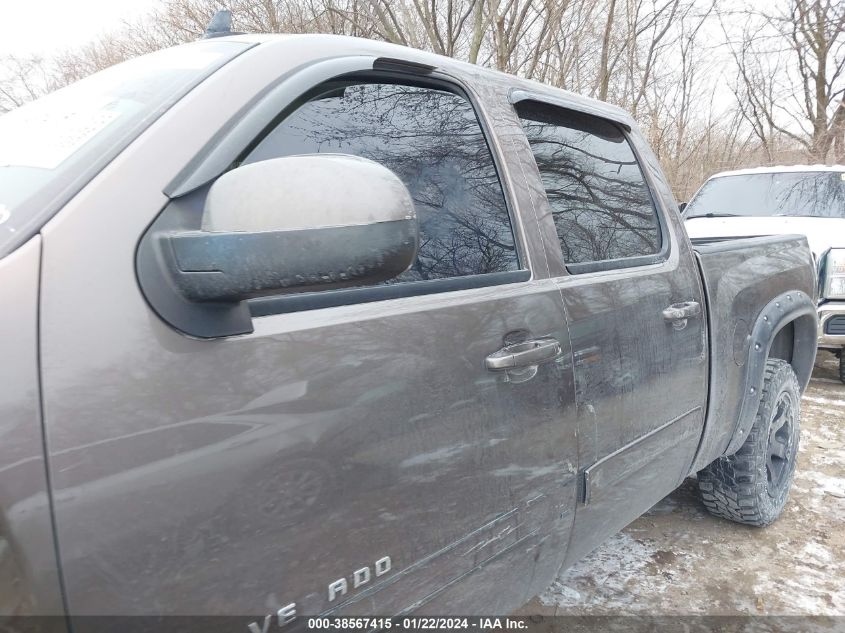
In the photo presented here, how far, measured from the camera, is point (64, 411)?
2.64 feet

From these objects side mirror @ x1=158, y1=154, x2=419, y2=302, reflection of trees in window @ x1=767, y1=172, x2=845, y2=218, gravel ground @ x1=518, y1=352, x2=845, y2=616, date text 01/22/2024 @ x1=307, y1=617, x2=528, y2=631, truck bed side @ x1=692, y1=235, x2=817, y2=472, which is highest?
reflection of trees in window @ x1=767, y1=172, x2=845, y2=218

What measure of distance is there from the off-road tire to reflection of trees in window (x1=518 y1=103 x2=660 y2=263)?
120cm

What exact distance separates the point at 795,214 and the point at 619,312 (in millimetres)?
5403

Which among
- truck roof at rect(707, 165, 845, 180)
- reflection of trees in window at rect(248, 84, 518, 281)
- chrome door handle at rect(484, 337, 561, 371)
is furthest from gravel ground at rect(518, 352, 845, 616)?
truck roof at rect(707, 165, 845, 180)

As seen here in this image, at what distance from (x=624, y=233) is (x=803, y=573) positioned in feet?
6.15

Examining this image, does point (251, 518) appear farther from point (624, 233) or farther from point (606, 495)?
point (624, 233)

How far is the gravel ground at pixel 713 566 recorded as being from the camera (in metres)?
2.41

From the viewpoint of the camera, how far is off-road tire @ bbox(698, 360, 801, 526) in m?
2.80

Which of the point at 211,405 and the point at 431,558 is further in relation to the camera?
the point at 431,558

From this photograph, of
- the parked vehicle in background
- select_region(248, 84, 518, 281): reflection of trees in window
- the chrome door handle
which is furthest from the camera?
the parked vehicle in background

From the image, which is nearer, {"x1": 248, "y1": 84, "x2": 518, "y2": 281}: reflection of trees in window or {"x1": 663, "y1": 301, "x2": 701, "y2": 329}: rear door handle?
{"x1": 248, "y1": 84, "x2": 518, "y2": 281}: reflection of trees in window

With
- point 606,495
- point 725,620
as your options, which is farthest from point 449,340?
point 725,620

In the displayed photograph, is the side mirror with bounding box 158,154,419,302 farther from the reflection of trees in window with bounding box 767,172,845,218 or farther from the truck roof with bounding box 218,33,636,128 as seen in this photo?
the reflection of trees in window with bounding box 767,172,845,218

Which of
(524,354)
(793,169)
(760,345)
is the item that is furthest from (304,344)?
(793,169)
